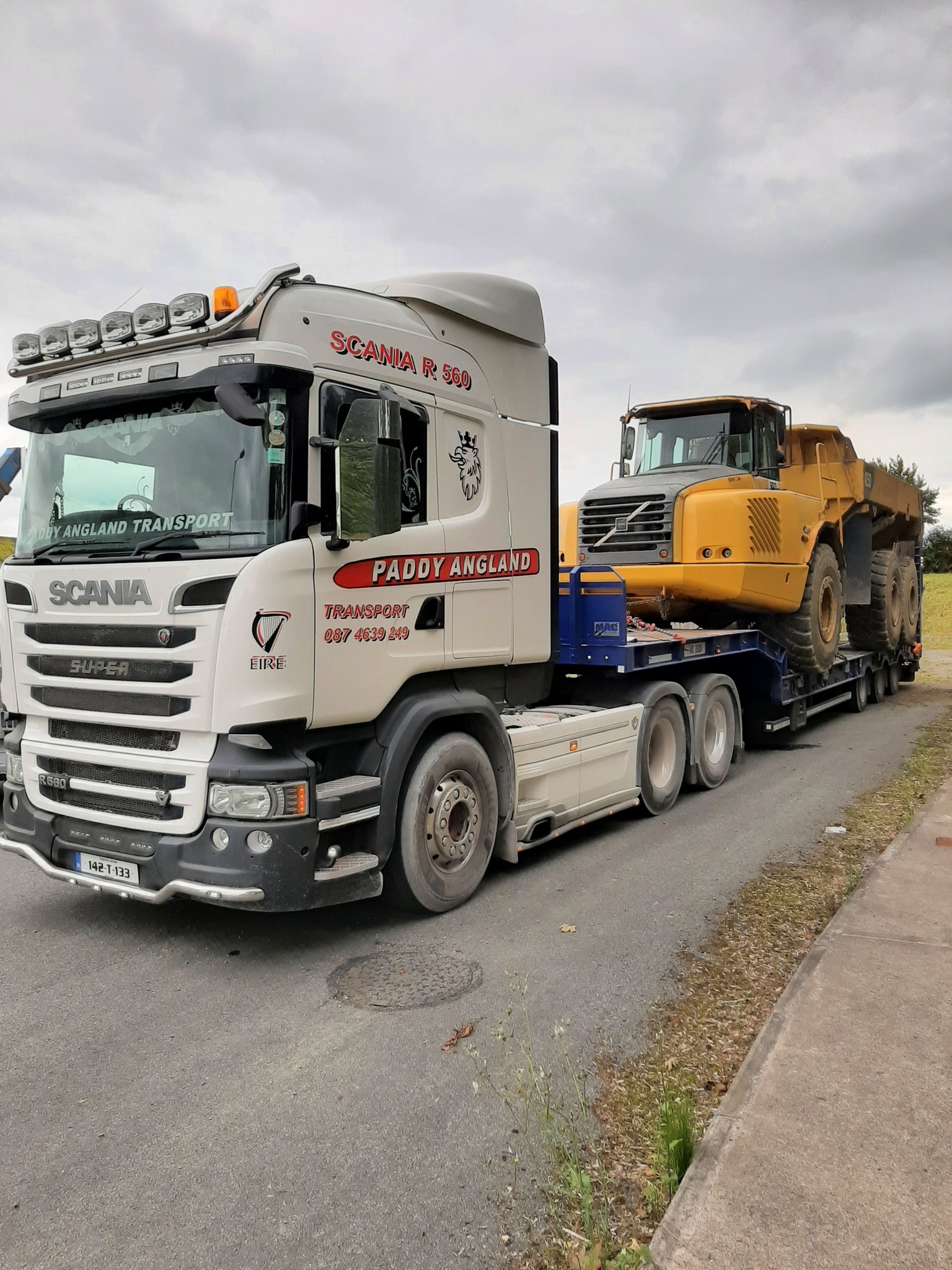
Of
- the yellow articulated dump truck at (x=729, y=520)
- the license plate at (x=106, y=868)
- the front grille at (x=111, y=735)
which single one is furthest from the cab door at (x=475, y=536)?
the yellow articulated dump truck at (x=729, y=520)

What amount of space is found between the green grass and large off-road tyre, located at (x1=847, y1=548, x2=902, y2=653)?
15213 mm

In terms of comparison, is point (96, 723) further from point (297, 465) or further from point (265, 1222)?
point (265, 1222)

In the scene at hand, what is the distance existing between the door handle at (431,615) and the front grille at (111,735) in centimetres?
144

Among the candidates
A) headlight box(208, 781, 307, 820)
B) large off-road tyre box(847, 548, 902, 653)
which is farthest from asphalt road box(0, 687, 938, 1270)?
large off-road tyre box(847, 548, 902, 653)

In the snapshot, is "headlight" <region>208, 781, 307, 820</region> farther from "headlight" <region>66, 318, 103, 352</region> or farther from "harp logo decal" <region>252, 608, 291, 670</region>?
"headlight" <region>66, 318, 103, 352</region>

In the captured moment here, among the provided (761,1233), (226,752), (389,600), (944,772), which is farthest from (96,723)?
Result: (944,772)

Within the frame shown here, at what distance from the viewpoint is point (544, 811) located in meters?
6.44

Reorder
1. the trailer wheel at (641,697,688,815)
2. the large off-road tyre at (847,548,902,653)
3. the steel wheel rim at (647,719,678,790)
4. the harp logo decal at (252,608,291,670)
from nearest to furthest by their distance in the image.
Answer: the harp logo decal at (252,608,291,670), the trailer wheel at (641,697,688,815), the steel wheel rim at (647,719,678,790), the large off-road tyre at (847,548,902,653)

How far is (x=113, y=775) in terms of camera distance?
4.88 m

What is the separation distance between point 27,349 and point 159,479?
1343 millimetres

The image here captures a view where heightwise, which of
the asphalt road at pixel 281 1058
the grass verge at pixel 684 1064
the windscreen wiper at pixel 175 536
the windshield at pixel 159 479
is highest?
the windshield at pixel 159 479

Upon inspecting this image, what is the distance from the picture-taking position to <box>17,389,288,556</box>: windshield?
15.0 feet

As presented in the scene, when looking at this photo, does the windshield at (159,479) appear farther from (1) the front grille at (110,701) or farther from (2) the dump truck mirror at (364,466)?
(1) the front grille at (110,701)

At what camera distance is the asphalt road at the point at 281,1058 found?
2.76 metres
